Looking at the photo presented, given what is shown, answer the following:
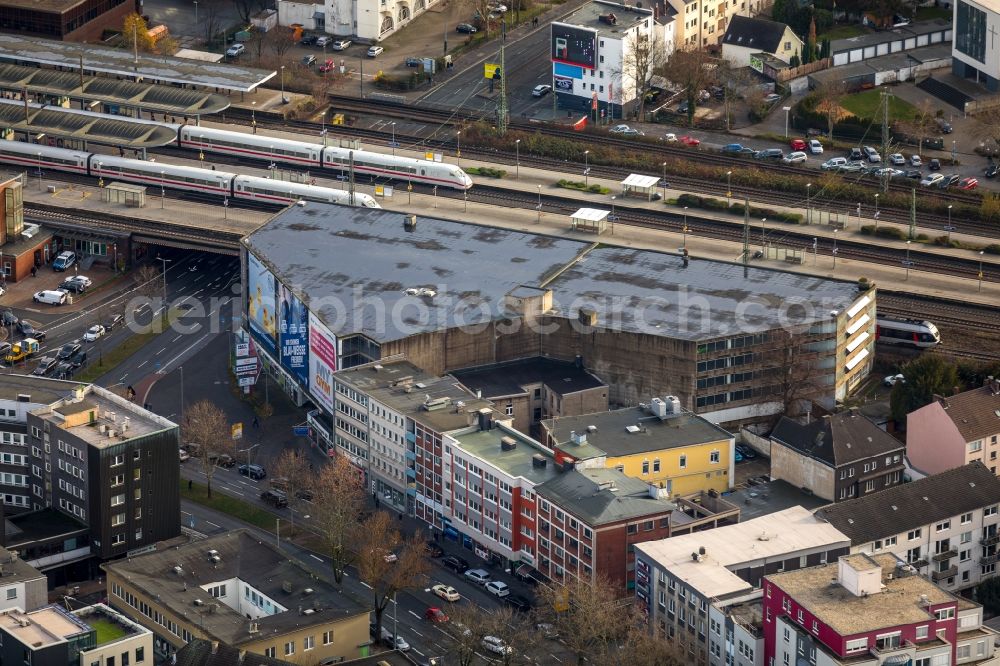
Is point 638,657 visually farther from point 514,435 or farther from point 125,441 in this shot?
point 125,441

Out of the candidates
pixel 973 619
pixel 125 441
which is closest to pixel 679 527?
pixel 973 619

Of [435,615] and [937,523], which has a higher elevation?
[937,523]

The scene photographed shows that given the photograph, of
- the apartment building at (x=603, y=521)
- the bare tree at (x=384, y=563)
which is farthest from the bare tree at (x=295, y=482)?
the apartment building at (x=603, y=521)

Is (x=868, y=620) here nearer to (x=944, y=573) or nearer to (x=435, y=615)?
(x=944, y=573)

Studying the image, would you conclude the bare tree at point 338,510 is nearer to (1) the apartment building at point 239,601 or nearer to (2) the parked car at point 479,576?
(1) the apartment building at point 239,601

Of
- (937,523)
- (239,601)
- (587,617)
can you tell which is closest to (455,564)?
(239,601)

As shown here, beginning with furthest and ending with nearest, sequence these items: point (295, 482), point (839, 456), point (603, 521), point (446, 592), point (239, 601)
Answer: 1. point (295, 482)
2. point (839, 456)
3. point (446, 592)
4. point (239, 601)
5. point (603, 521)
